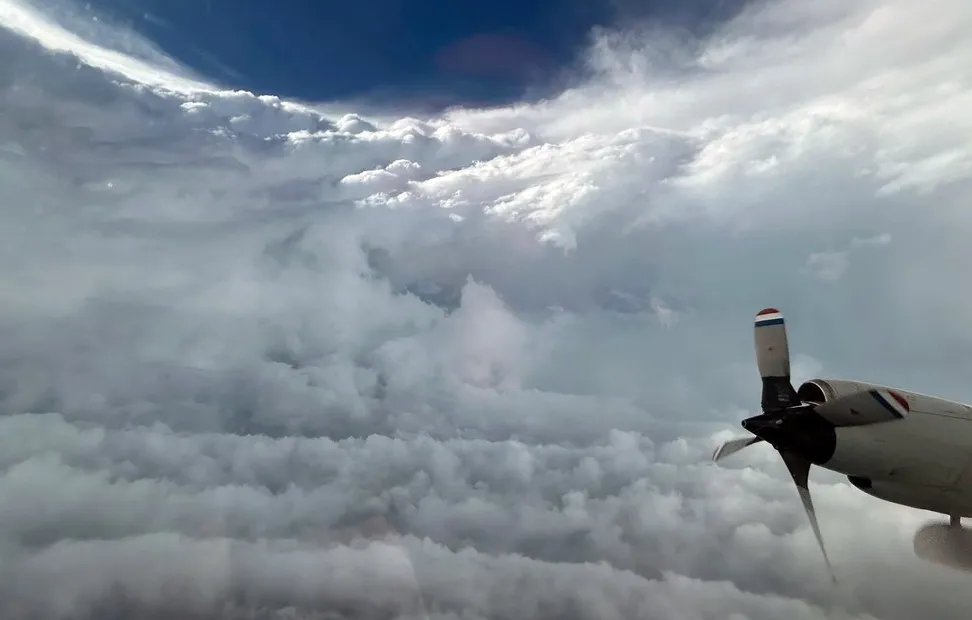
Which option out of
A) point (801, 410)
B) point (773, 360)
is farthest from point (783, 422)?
point (773, 360)

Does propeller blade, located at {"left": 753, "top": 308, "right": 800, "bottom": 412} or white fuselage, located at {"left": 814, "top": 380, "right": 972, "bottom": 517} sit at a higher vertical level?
propeller blade, located at {"left": 753, "top": 308, "right": 800, "bottom": 412}

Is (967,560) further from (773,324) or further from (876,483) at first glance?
(773,324)

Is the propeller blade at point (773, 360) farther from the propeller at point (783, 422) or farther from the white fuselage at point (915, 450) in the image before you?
the white fuselage at point (915, 450)

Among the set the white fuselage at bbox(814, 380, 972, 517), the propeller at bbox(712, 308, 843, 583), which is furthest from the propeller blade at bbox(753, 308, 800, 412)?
the white fuselage at bbox(814, 380, 972, 517)

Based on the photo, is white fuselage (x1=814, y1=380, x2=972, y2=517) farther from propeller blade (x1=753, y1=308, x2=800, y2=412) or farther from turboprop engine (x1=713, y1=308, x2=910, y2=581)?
propeller blade (x1=753, y1=308, x2=800, y2=412)

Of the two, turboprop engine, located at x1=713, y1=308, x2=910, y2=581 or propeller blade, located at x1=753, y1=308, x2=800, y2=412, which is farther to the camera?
propeller blade, located at x1=753, y1=308, x2=800, y2=412

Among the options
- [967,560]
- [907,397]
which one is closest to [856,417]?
[907,397]
